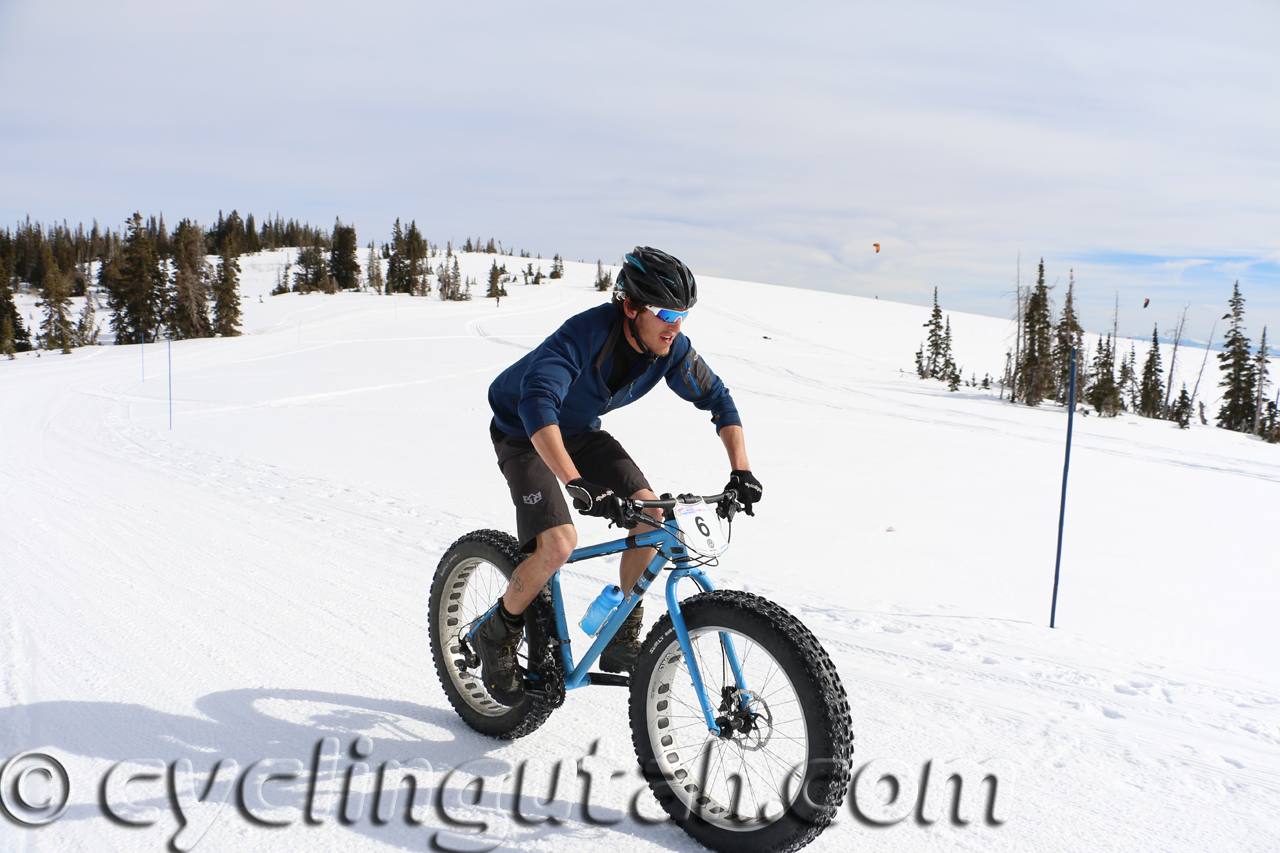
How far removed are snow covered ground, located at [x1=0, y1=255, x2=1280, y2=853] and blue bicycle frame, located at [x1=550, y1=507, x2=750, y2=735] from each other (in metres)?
0.50

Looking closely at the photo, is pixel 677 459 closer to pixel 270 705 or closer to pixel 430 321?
pixel 270 705

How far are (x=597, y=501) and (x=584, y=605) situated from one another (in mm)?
2944

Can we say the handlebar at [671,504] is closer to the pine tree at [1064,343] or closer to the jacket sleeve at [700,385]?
the jacket sleeve at [700,385]

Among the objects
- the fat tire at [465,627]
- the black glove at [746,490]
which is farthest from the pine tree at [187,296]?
the black glove at [746,490]

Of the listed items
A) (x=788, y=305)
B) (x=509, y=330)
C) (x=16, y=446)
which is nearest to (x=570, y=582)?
(x=16, y=446)

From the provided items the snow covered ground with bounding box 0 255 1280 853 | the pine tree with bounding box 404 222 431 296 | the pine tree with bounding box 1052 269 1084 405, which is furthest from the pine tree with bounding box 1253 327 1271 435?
the pine tree with bounding box 404 222 431 296

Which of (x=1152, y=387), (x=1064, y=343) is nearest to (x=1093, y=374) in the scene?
(x=1064, y=343)

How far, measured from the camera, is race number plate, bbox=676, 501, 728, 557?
294 cm

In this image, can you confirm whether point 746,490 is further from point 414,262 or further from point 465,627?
point 414,262

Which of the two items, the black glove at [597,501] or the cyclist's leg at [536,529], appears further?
the cyclist's leg at [536,529]

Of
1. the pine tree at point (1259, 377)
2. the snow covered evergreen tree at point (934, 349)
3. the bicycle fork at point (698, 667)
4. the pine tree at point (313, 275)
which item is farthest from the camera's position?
the pine tree at point (313, 275)

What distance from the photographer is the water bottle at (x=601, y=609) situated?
10.8ft

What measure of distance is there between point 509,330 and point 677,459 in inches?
1477

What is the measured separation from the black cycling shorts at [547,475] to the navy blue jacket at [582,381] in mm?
78
